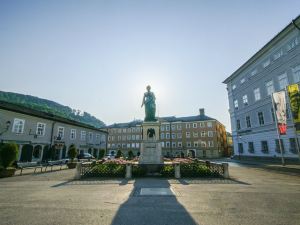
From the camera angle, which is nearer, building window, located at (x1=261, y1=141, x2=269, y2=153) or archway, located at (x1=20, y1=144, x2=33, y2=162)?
archway, located at (x1=20, y1=144, x2=33, y2=162)

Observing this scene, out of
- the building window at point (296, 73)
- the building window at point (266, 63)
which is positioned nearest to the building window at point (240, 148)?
the building window at point (266, 63)

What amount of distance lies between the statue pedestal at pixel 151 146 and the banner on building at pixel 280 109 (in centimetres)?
1197

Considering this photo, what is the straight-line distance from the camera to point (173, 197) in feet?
21.7

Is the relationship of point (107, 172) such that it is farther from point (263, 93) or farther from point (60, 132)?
point (263, 93)

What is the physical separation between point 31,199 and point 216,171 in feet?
36.9

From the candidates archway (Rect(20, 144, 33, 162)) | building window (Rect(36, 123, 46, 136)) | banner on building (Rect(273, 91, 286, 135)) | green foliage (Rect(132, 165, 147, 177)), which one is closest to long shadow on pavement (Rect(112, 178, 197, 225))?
green foliage (Rect(132, 165, 147, 177))

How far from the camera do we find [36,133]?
84.4 feet

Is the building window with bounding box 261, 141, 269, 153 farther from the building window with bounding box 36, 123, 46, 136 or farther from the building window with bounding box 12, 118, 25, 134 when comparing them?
the building window with bounding box 12, 118, 25, 134

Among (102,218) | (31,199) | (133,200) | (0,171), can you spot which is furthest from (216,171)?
(0,171)

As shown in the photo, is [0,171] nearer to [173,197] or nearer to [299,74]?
[173,197]

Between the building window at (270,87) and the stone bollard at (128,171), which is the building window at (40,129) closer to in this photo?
the stone bollard at (128,171)

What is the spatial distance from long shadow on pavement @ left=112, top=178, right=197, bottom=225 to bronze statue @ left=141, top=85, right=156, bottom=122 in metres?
9.16

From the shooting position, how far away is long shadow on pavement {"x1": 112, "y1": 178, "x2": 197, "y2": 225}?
14.3ft

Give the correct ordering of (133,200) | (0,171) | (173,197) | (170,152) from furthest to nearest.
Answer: (170,152) < (0,171) < (173,197) < (133,200)
